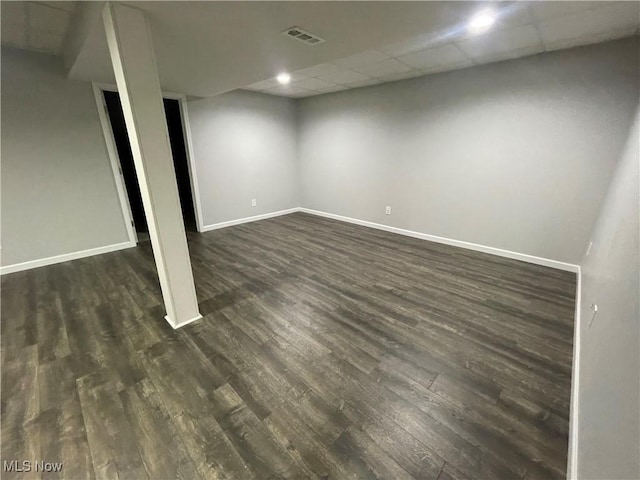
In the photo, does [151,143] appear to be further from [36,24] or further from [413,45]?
[413,45]

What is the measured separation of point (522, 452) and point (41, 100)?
5.59 meters

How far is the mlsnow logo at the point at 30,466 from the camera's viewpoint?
126 cm

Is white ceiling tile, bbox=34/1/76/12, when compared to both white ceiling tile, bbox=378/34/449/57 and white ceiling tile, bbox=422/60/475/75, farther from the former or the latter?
white ceiling tile, bbox=422/60/475/75

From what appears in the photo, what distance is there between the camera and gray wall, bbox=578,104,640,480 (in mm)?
773

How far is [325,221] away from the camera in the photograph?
5.64 metres

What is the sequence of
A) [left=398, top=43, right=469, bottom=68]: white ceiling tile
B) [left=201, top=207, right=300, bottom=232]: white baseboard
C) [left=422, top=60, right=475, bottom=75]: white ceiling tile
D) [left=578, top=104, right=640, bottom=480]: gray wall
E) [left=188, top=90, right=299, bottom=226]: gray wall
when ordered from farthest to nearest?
[left=201, top=207, right=300, bottom=232]: white baseboard, [left=188, top=90, right=299, bottom=226]: gray wall, [left=422, top=60, right=475, bottom=75]: white ceiling tile, [left=398, top=43, right=469, bottom=68]: white ceiling tile, [left=578, top=104, right=640, bottom=480]: gray wall

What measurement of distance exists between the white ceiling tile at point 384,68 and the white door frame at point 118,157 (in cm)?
294

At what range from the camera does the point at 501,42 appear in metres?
2.67

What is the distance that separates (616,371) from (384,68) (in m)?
3.82

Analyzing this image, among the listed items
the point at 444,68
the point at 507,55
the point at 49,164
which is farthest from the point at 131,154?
the point at 507,55

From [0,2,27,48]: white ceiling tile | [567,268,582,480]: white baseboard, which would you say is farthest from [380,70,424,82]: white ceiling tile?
[0,2,27,48]: white ceiling tile

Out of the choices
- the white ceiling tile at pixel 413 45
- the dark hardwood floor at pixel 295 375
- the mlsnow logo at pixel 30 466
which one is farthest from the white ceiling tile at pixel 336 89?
the mlsnow logo at pixel 30 466

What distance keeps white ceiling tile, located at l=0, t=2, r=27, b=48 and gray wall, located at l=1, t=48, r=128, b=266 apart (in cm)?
31

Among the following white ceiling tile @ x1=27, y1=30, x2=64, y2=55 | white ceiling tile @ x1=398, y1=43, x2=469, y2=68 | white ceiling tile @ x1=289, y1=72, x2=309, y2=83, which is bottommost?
white ceiling tile @ x1=398, y1=43, x2=469, y2=68
